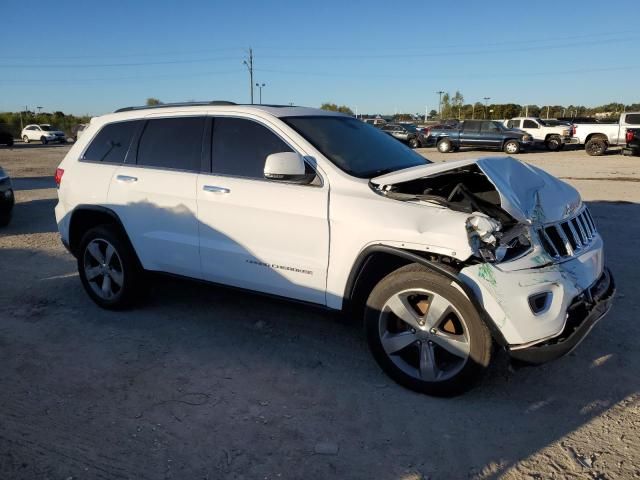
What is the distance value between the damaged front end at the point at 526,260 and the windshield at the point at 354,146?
37 centimetres

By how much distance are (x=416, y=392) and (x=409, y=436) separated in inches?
18.3

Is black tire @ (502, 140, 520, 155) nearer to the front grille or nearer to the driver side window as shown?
the front grille

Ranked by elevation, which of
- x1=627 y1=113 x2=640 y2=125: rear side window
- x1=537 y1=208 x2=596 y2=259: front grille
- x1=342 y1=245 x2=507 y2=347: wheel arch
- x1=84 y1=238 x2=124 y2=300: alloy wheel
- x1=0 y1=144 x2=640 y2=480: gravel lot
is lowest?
x1=0 y1=144 x2=640 y2=480: gravel lot

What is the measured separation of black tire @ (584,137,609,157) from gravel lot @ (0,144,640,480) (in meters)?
22.6

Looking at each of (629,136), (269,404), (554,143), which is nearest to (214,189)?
(269,404)

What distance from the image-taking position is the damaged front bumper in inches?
119

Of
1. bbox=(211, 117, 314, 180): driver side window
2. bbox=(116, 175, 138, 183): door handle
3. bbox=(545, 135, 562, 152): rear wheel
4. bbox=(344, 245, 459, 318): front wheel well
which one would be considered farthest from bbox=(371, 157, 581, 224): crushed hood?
bbox=(545, 135, 562, 152): rear wheel

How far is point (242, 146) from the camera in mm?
4164

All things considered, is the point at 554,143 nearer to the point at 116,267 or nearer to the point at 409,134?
the point at 409,134

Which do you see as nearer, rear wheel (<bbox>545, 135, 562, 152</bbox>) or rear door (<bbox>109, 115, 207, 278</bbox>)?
rear door (<bbox>109, 115, 207, 278</bbox>)

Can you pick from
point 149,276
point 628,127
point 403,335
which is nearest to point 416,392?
point 403,335

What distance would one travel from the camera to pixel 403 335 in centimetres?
343

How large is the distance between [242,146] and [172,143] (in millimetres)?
754

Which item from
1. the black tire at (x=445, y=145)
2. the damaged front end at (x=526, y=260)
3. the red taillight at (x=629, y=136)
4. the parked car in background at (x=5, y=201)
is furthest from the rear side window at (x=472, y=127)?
the damaged front end at (x=526, y=260)
